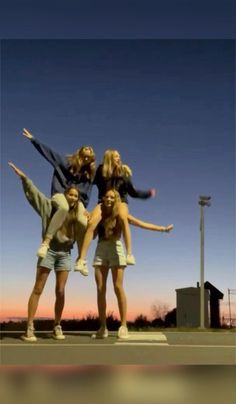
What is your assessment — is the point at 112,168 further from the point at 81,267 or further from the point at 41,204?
the point at 81,267

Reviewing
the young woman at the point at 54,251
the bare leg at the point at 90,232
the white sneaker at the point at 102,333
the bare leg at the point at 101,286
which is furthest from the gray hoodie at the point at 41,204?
the white sneaker at the point at 102,333

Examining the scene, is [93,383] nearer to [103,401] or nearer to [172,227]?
[103,401]

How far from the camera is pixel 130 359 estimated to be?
3.81 meters

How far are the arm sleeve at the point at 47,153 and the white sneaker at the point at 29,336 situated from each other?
1.27 m

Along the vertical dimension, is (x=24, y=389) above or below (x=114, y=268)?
below

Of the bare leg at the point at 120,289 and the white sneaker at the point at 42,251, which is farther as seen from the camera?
the bare leg at the point at 120,289

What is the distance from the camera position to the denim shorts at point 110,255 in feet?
14.8

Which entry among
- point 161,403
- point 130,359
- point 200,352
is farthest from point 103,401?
point 200,352

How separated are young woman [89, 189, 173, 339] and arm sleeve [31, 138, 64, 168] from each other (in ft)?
1.54

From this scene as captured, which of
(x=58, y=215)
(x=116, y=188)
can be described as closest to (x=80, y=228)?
(x=58, y=215)

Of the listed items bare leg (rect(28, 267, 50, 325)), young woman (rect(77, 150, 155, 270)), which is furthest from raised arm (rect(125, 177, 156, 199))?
bare leg (rect(28, 267, 50, 325))

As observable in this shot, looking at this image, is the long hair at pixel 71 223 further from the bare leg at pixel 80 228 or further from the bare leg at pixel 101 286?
the bare leg at pixel 101 286

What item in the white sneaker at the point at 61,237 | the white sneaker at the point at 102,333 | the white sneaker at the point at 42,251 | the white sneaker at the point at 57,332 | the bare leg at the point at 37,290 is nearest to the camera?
the white sneaker at the point at 42,251

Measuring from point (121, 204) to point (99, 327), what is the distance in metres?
1.03
